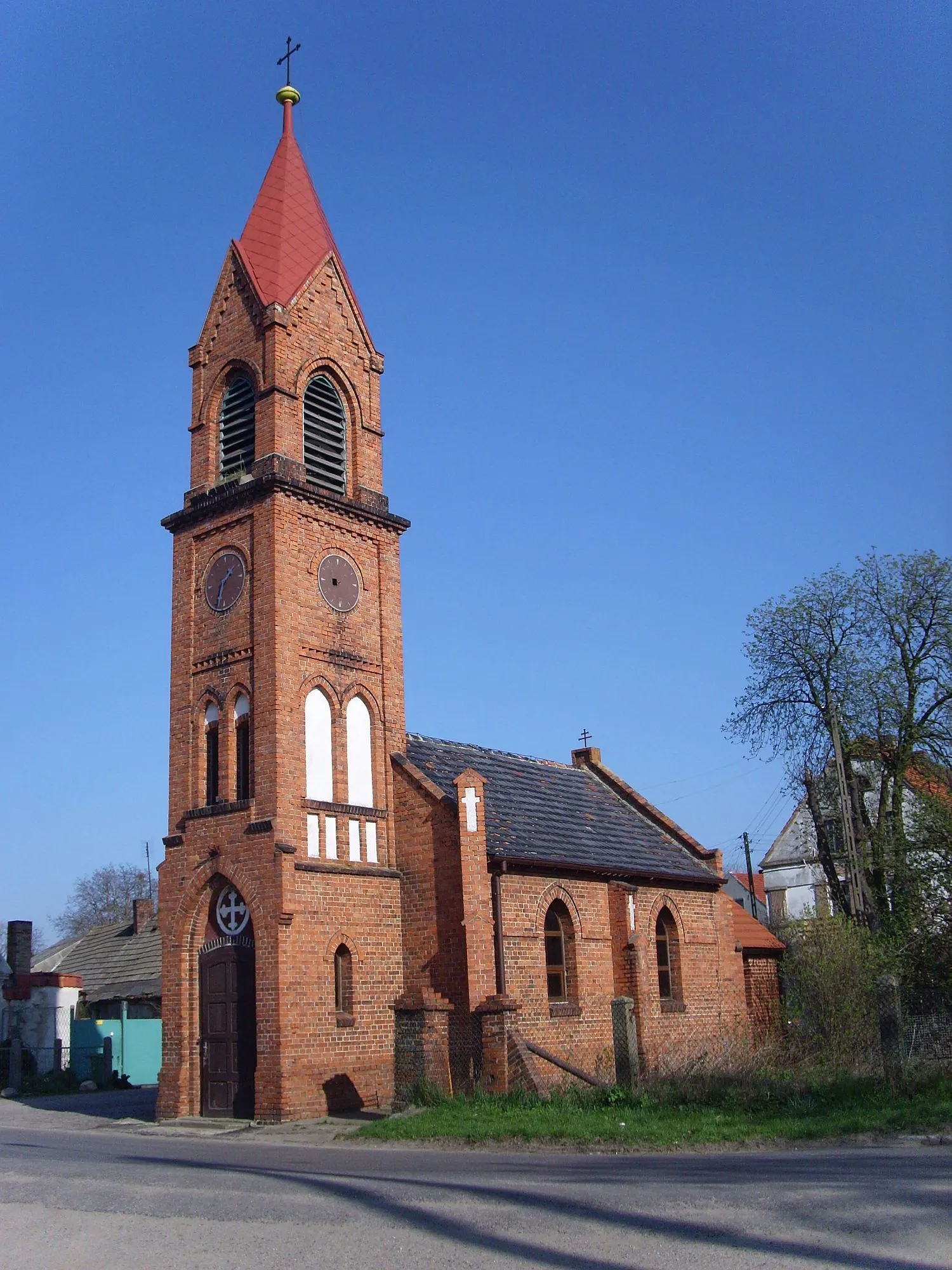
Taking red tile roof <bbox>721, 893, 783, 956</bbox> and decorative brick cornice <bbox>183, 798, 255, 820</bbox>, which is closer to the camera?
decorative brick cornice <bbox>183, 798, 255, 820</bbox>

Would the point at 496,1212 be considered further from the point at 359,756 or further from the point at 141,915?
the point at 141,915

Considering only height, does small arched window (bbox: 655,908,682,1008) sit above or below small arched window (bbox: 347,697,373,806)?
below

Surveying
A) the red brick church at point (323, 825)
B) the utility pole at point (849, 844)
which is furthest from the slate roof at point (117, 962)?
the utility pole at point (849, 844)

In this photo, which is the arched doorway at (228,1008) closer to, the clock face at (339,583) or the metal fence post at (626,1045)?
the clock face at (339,583)

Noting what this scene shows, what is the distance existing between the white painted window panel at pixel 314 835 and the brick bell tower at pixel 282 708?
0.12 ft

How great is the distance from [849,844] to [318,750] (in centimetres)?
1538

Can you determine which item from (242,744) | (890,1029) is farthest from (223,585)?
(890,1029)

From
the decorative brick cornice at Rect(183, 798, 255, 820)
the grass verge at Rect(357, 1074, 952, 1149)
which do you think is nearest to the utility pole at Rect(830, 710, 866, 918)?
the grass verge at Rect(357, 1074, 952, 1149)

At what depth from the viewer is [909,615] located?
32.5 metres

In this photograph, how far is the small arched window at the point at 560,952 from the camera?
76.3 ft

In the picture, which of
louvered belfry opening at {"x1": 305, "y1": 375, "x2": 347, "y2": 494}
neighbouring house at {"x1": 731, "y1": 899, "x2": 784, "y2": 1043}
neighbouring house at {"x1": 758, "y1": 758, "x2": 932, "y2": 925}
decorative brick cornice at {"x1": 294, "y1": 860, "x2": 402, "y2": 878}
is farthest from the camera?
neighbouring house at {"x1": 758, "y1": 758, "x2": 932, "y2": 925}

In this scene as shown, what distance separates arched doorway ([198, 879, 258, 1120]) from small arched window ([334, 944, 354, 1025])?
4.82ft

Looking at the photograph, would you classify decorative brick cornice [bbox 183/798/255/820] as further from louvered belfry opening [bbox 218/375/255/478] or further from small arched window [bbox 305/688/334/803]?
louvered belfry opening [bbox 218/375/255/478]

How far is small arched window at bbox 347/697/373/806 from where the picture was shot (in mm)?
22031
